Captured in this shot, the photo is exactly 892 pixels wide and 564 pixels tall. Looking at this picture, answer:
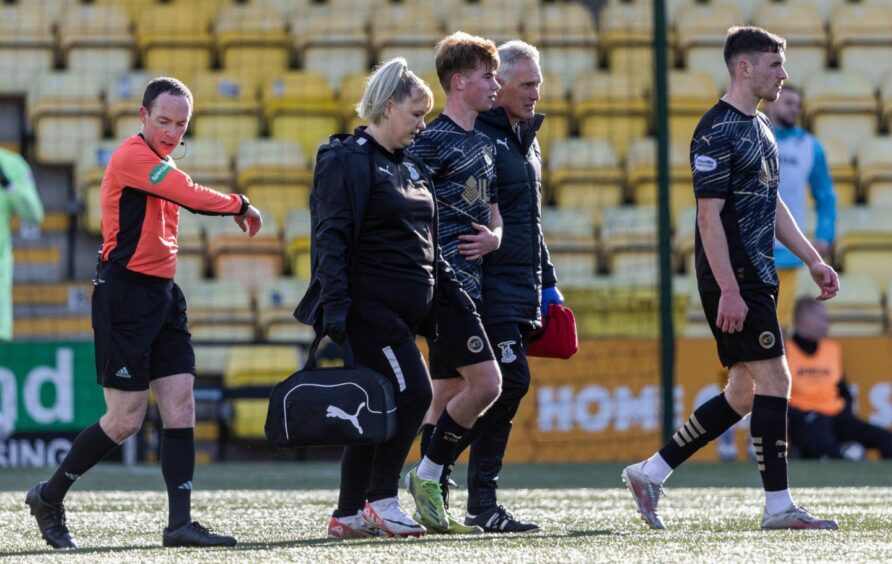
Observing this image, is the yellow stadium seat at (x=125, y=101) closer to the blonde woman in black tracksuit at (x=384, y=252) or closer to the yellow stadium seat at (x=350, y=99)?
the yellow stadium seat at (x=350, y=99)

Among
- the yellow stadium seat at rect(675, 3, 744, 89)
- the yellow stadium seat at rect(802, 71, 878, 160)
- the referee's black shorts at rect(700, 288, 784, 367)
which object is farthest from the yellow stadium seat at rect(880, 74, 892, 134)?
the referee's black shorts at rect(700, 288, 784, 367)

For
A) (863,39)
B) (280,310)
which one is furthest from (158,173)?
(863,39)

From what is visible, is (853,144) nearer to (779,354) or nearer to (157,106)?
(779,354)

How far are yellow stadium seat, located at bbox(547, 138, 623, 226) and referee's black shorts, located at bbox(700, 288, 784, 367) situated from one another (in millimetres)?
7123

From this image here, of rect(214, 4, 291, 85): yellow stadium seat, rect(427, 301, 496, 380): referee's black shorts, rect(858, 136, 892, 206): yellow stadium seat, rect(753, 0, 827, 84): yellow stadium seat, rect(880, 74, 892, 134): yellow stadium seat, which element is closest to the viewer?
rect(427, 301, 496, 380): referee's black shorts

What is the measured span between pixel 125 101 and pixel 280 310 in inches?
103

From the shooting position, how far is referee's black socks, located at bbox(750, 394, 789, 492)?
6.43 m

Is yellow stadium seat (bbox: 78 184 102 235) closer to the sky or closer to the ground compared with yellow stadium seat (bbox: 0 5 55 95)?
closer to the ground

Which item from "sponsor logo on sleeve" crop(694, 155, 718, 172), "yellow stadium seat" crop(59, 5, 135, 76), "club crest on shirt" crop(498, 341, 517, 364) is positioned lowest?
"club crest on shirt" crop(498, 341, 517, 364)

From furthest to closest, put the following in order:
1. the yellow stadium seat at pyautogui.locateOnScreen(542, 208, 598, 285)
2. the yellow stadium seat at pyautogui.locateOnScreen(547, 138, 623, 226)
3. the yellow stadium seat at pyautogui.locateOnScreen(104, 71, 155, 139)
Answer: the yellow stadium seat at pyautogui.locateOnScreen(104, 71, 155, 139)
the yellow stadium seat at pyautogui.locateOnScreen(547, 138, 623, 226)
the yellow stadium seat at pyautogui.locateOnScreen(542, 208, 598, 285)

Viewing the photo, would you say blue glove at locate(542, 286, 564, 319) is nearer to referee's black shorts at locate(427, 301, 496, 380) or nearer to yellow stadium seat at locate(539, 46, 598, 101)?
referee's black shorts at locate(427, 301, 496, 380)

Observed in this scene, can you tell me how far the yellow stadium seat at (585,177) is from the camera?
13617 mm

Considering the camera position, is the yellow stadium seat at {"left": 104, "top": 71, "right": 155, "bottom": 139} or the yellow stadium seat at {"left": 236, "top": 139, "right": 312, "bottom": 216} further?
the yellow stadium seat at {"left": 104, "top": 71, "right": 155, "bottom": 139}

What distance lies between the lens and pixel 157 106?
597cm
